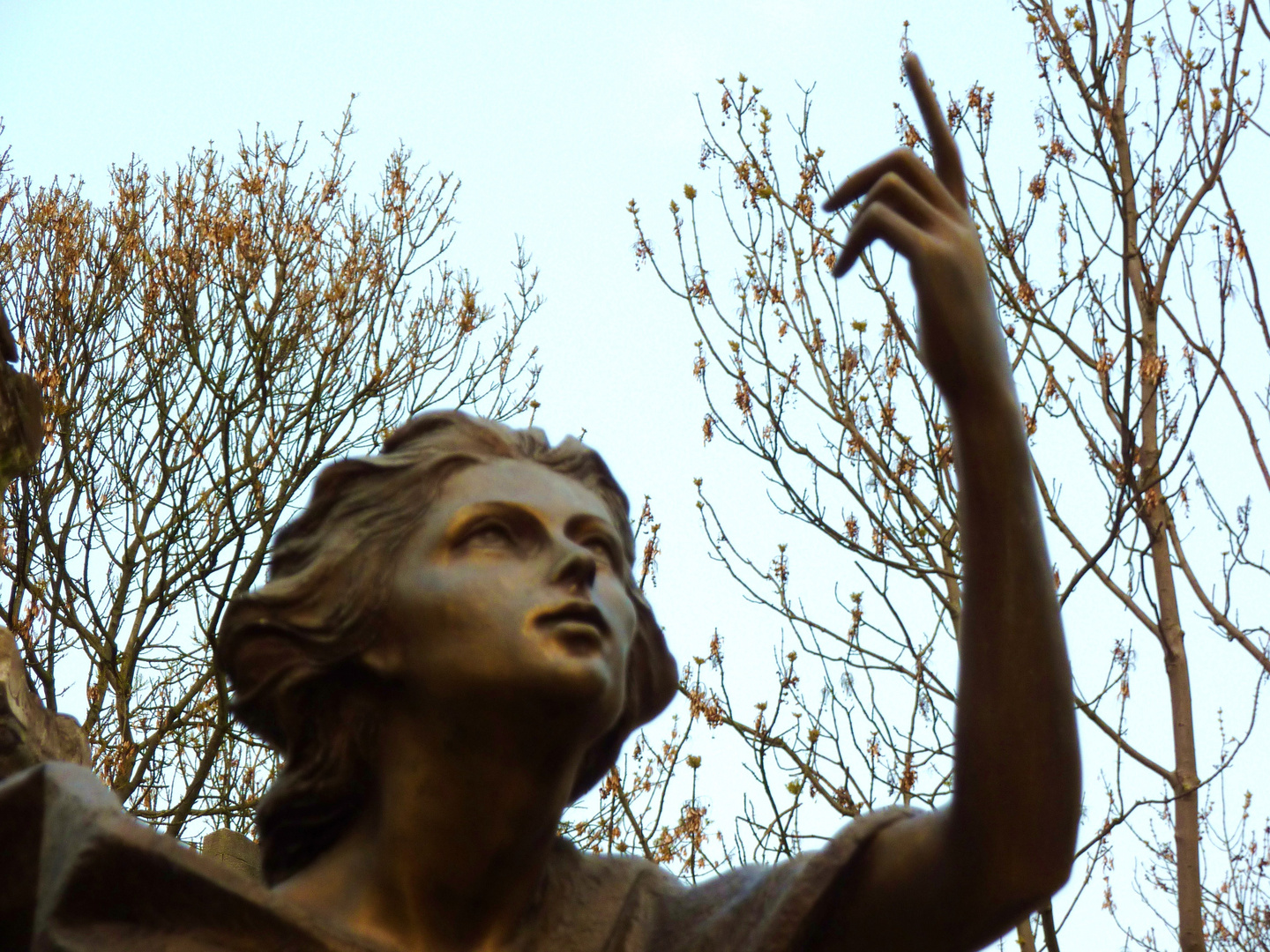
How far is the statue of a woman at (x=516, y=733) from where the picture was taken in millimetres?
1916

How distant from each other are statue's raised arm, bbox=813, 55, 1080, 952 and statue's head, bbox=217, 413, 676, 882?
41cm

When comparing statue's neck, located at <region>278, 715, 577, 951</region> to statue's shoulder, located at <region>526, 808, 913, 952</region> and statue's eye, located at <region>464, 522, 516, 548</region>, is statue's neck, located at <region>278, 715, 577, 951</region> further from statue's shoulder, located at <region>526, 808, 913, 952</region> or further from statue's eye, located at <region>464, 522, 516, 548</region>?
statue's eye, located at <region>464, 522, 516, 548</region>

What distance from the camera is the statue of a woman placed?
6.29ft

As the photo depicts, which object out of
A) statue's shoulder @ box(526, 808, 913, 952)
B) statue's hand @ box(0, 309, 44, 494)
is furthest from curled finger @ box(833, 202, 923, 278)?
statue's hand @ box(0, 309, 44, 494)

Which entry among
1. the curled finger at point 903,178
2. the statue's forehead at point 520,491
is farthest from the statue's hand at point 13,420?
the curled finger at point 903,178

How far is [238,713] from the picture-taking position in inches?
93.0

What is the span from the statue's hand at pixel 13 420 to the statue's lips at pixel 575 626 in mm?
2337

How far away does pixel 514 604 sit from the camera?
2119 mm

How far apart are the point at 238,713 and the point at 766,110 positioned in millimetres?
6113

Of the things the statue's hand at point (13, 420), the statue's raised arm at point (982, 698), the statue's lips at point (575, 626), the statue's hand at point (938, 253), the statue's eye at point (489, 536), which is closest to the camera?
the statue's raised arm at point (982, 698)

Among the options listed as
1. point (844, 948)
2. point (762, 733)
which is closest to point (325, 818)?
point (844, 948)

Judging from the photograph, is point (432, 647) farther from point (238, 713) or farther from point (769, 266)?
point (769, 266)

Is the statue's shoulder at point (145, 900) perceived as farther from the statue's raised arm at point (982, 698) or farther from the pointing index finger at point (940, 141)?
the pointing index finger at point (940, 141)

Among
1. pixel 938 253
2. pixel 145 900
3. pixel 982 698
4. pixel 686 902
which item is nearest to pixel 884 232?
pixel 938 253
